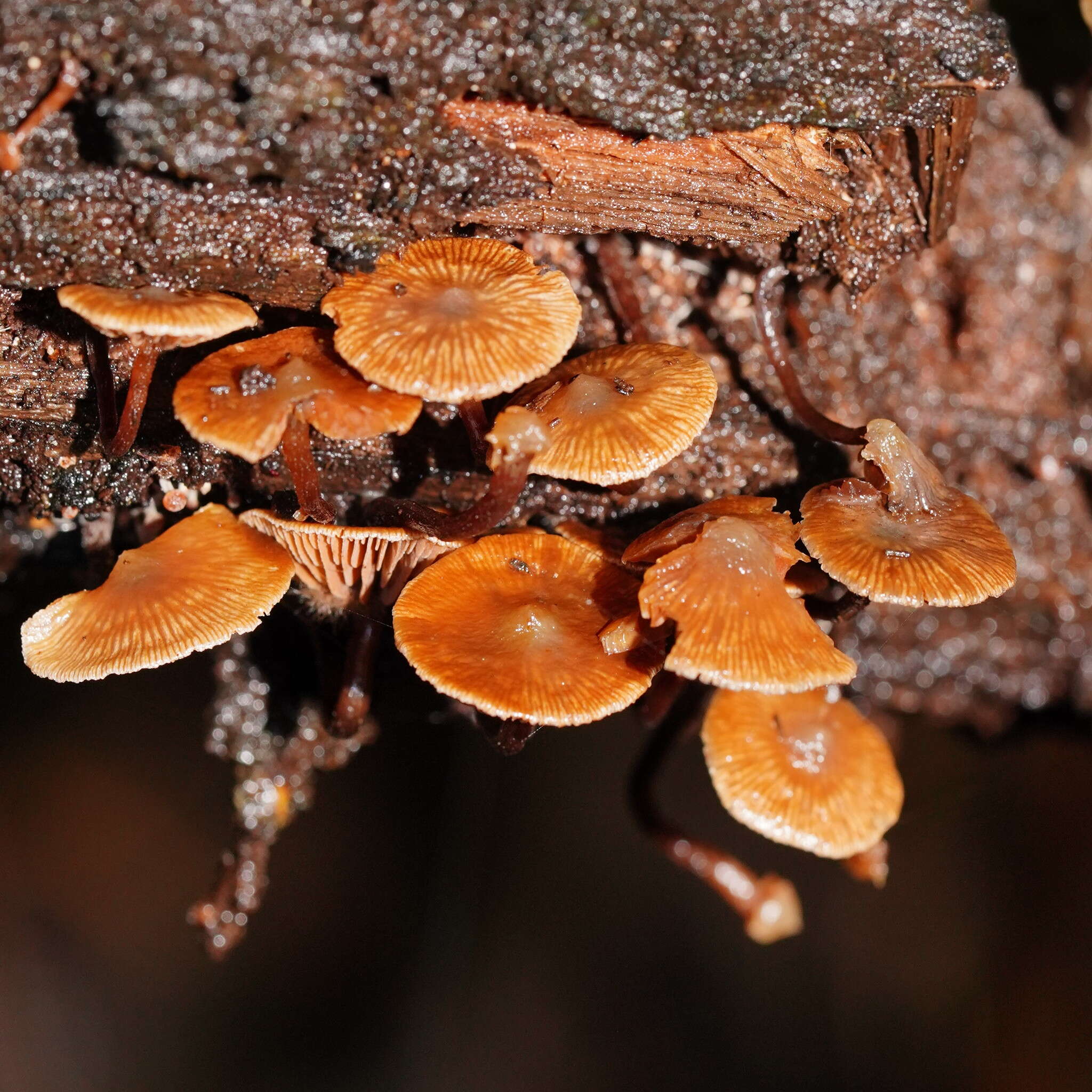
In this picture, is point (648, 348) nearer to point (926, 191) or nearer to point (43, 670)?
point (926, 191)

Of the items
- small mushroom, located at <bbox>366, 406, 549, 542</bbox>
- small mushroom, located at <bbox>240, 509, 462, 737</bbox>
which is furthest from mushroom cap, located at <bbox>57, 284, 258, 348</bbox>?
small mushroom, located at <bbox>366, 406, 549, 542</bbox>

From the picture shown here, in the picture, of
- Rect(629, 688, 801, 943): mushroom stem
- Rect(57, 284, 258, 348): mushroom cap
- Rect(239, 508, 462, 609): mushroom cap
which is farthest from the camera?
Rect(629, 688, 801, 943): mushroom stem

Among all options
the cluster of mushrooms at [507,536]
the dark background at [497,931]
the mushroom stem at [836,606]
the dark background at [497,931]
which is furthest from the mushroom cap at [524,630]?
the dark background at [497,931]

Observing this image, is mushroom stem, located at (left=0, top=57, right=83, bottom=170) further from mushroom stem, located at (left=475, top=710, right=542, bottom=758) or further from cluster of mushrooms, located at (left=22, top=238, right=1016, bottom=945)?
mushroom stem, located at (left=475, top=710, right=542, bottom=758)

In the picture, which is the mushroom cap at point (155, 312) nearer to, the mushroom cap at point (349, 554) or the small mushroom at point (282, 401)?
the small mushroom at point (282, 401)

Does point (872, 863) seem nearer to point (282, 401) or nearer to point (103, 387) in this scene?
point (282, 401)

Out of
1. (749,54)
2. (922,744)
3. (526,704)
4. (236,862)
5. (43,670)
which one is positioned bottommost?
(922,744)

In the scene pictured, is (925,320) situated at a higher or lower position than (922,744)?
higher

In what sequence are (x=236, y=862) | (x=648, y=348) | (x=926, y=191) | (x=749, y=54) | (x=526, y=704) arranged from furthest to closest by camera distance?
(x=236, y=862), (x=926, y=191), (x=648, y=348), (x=749, y=54), (x=526, y=704)

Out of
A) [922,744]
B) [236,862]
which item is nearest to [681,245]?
[236,862]
